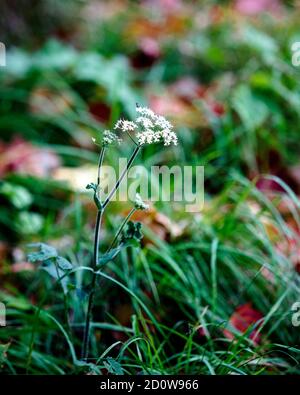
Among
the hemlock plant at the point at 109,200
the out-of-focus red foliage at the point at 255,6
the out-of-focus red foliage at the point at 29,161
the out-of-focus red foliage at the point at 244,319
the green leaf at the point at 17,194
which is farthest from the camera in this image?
the out-of-focus red foliage at the point at 255,6

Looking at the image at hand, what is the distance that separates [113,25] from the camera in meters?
2.07

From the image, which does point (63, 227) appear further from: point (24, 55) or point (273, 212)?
point (24, 55)

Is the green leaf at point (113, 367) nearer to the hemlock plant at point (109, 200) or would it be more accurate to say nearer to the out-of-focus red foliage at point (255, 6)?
the hemlock plant at point (109, 200)

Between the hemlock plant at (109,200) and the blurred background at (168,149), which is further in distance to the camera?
the blurred background at (168,149)

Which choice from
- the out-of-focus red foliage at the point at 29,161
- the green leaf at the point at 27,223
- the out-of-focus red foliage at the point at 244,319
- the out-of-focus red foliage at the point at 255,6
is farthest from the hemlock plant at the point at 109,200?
the out-of-focus red foliage at the point at 255,6

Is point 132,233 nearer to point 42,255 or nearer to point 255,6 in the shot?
point 42,255

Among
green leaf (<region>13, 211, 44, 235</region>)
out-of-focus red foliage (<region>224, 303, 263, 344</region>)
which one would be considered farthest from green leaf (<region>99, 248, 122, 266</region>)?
green leaf (<region>13, 211, 44, 235</region>)

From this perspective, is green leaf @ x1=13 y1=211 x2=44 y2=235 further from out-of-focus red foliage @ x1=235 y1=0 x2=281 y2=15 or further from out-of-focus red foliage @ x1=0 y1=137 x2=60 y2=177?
out-of-focus red foliage @ x1=235 y1=0 x2=281 y2=15

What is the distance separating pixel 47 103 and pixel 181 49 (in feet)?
1.89

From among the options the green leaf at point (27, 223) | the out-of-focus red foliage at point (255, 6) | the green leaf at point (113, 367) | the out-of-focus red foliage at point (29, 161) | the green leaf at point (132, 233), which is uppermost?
the out-of-focus red foliage at point (255, 6)

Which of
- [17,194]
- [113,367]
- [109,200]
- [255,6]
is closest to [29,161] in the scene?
[17,194]

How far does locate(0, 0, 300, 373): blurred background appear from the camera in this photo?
0.95m

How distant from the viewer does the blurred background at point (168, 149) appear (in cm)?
95

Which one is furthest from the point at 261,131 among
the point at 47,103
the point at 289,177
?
the point at 47,103
